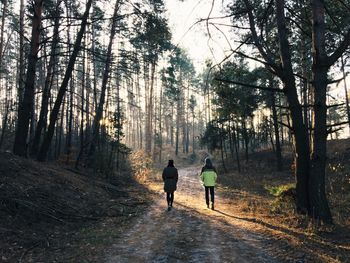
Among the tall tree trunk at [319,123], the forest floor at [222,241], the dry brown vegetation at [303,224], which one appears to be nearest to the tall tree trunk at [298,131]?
the dry brown vegetation at [303,224]

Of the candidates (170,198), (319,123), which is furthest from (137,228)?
(319,123)

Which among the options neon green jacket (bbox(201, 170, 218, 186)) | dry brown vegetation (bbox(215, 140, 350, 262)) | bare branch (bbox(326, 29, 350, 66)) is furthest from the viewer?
neon green jacket (bbox(201, 170, 218, 186))

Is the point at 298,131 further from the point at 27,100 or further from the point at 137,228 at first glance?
the point at 27,100

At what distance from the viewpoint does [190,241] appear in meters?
8.12

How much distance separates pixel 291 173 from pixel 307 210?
17.4 metres

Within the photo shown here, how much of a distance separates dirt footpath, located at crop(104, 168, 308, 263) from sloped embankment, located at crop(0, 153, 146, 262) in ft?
2.72

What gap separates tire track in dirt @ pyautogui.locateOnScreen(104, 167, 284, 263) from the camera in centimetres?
686

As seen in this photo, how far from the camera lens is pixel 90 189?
14.5 metres

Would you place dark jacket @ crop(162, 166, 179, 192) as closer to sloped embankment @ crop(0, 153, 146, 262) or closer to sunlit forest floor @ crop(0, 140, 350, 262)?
sunlit forest floor @ crop(0, 140, 350, 262)

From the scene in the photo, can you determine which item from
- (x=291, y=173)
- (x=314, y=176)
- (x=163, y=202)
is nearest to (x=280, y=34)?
(x=314, y=176)

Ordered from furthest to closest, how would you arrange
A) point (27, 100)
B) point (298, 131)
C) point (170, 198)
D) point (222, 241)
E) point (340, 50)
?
point (27, 100) < point (170, 198) < point (298, 131) < point (340, 50) < point (222, 241)

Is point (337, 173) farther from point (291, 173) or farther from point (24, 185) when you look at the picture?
point (24, 185)

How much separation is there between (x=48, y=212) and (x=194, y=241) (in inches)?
158

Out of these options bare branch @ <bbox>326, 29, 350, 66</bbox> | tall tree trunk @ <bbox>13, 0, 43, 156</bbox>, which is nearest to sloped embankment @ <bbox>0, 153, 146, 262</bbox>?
tall tree trunk @ <bbox>13, 0, 43, 156</bbox>
